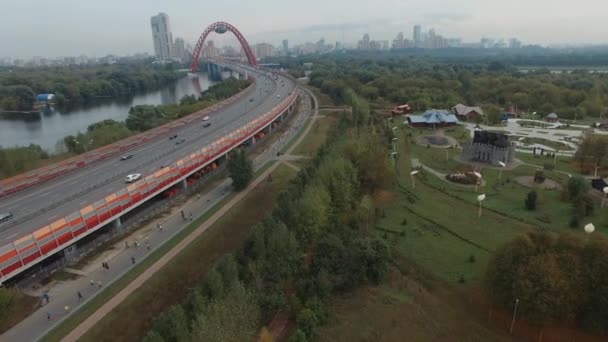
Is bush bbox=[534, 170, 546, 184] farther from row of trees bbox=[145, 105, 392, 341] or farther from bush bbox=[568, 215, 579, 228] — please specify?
row of trees bbox=[145, 105, 392, 341]

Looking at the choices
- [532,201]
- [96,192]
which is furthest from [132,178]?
[532,201]

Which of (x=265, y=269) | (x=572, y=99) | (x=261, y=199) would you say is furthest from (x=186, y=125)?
(x=572, y=99)

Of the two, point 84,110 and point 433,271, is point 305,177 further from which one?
point 84,110

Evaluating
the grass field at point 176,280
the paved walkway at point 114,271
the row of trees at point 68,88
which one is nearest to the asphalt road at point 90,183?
the paved walkway at point 114,271

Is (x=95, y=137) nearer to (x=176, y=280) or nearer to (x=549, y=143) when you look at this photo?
(x=176, y=280)

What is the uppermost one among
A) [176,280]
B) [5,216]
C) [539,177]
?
[5,216]

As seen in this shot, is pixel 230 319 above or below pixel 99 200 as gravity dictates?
below

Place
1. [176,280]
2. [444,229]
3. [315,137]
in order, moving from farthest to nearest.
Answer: [315,137]
[444,229]
[176,280]

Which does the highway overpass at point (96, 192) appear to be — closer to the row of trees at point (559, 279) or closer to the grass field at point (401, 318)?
the grass field at point (401, 318)
